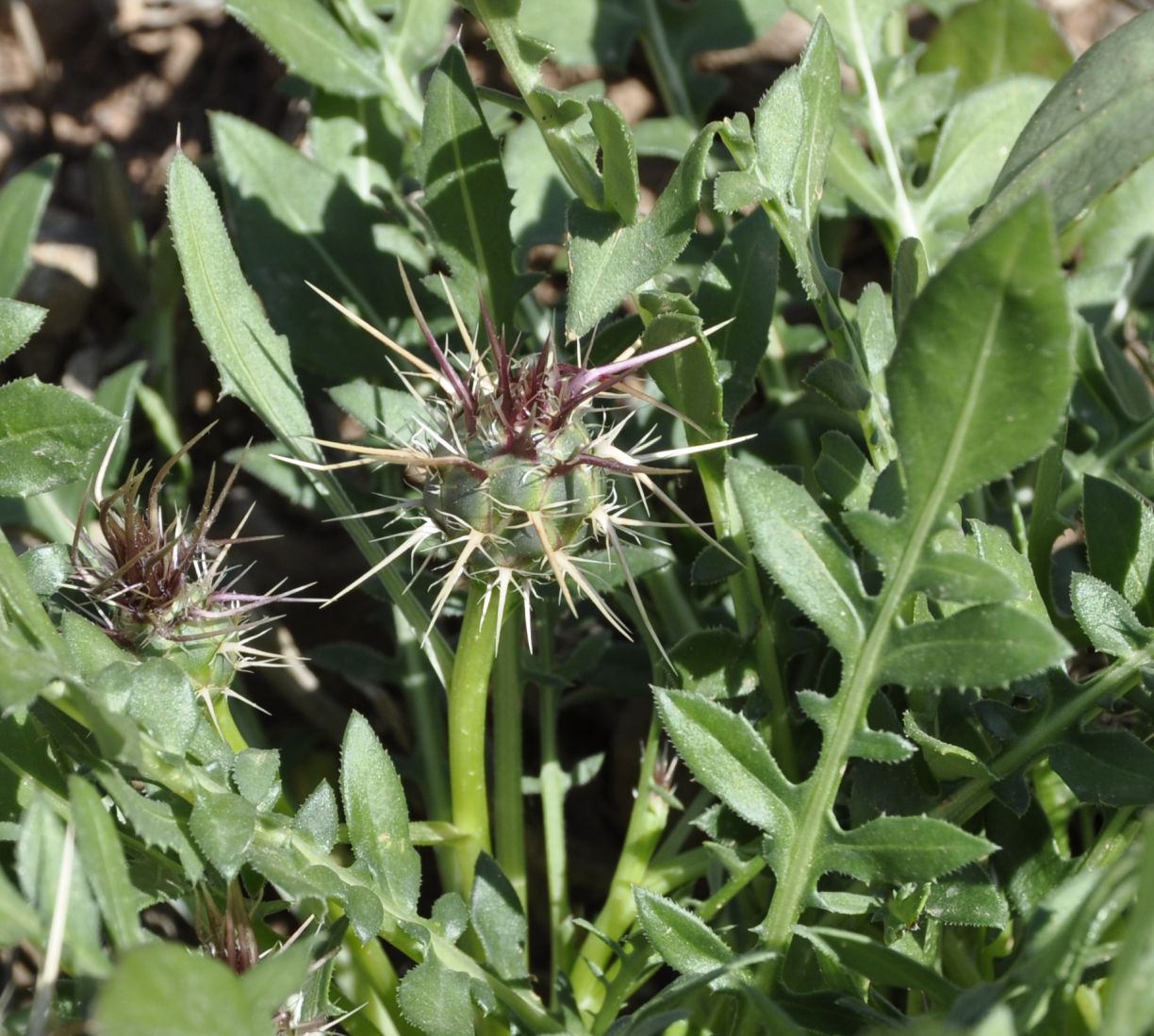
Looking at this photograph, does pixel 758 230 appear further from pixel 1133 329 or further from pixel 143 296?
pixel 143 296

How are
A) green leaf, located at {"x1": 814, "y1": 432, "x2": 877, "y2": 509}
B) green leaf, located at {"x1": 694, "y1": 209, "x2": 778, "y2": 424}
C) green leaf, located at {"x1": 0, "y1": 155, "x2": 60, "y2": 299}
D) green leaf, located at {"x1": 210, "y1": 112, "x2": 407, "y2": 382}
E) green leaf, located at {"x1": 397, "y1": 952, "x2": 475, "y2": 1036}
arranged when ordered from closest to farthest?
green leaf, located at {"x1": 397, "y1": 952, "x2": 475, "y2": 1036}
green leaf, located at {"x1": 814, "y1": 432, "x2": 877, "y2": 509}
green leaf, located at {"x1": 694, "y1": 209, "x2": 778, "y2": 424}
green leaf, located at {"x1": 210, "y1": 112, "x2": 407, "y2": 382}
green leaf, located at {"x1": 0, "y1": 155, "x2": 60, "y2": 299}

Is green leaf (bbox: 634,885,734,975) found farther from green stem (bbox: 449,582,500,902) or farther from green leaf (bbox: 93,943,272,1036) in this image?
green leaf (bbox: 93,943,272,1036)

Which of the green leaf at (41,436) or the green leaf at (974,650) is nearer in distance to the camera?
the green leaf at (974,650)

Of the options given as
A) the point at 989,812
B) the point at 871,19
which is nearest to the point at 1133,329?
the point at 871,19

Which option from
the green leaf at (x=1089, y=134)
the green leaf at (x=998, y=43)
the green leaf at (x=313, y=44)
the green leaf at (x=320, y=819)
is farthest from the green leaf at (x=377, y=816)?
the green leaf at (x=998, y=43)

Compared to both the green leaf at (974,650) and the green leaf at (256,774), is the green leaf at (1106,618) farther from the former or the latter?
the green leaf at (256,774)

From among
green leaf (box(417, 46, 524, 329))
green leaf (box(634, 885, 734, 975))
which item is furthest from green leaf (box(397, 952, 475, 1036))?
green leaf (box(417, 46, 524, 329))

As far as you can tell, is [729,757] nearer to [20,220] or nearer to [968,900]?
[968,900]
